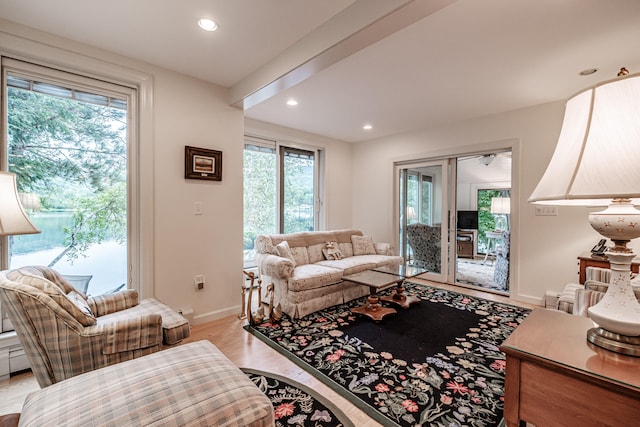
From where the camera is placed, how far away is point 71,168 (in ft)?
7.62

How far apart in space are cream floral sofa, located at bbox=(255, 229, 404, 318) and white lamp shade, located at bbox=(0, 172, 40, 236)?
200cm

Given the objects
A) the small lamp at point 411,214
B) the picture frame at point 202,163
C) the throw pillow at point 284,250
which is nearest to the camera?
the picture frame at point 202,163

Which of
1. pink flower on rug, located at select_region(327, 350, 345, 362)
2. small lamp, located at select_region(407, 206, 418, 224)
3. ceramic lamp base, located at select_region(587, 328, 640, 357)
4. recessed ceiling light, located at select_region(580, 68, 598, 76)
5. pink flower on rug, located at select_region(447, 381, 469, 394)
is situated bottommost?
pink flower on rug, located at select_region(447, 381, 469, 394)

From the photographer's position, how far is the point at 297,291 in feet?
9.82

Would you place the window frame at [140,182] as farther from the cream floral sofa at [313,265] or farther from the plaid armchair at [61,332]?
the cream floral sofa at [313,265]

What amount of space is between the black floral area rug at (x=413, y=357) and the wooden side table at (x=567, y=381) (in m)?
0.74

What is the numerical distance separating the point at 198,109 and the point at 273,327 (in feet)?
7.71

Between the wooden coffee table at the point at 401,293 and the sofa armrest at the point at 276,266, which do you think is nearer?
the sofa armrest at the point at 276,266

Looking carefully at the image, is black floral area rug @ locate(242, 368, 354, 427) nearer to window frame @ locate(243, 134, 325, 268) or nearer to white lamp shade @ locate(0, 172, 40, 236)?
white lamp shade @ locate(0, 172, 40, 236)

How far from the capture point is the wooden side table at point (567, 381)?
2.73 feet

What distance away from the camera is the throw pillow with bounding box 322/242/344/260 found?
4059 mm

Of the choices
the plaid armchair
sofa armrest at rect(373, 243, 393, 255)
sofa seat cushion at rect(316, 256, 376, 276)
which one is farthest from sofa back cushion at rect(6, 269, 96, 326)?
sofa armrest at rect(373, 243, 393, 255)

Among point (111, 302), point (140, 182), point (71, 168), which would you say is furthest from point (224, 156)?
point (111, 302)

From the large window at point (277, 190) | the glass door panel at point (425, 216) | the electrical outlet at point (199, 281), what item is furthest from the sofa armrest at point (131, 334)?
the glass door panel at point (425, 216)
